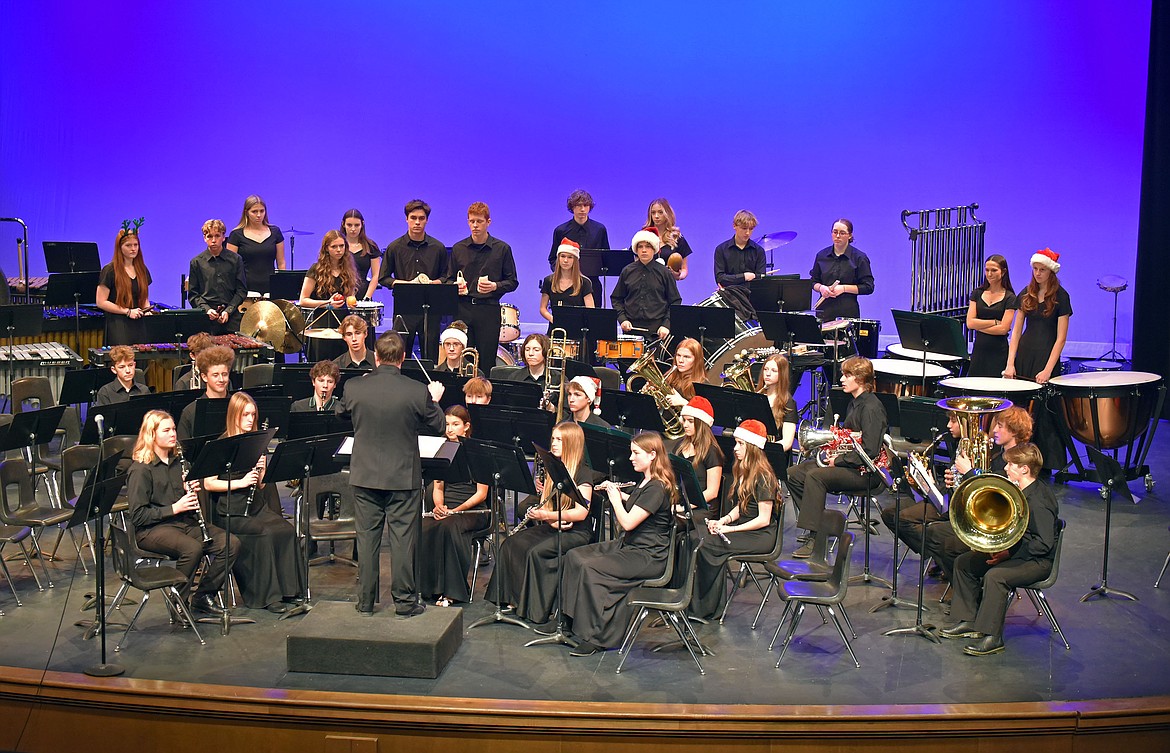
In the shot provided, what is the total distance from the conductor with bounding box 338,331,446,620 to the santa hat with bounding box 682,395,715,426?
5.04 ft

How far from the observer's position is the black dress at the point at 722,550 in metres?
7.14

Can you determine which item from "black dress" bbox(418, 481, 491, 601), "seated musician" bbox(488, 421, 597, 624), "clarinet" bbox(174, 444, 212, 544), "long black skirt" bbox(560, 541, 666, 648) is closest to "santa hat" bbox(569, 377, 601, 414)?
"seated musician" bbox(488, 421, 597, 624)

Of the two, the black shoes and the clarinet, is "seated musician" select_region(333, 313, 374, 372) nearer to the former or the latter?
the clarinet

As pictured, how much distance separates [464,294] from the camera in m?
11.1

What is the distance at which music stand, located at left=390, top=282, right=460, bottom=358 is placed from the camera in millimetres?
10242

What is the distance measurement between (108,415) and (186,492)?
42.0 inches

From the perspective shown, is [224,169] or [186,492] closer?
[186,492]

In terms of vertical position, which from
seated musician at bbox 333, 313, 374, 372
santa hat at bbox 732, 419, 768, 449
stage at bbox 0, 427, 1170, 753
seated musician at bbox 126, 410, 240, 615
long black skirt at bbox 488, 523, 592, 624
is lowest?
stage at bbox 0, 427, 1170, 753

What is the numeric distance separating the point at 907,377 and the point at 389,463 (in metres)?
4.95

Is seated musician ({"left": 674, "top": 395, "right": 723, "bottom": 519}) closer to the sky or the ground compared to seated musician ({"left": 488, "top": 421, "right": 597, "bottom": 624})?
closer to the sky

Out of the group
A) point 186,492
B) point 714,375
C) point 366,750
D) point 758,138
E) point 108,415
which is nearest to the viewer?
point 366,750

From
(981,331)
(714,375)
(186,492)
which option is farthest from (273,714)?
(981,331)

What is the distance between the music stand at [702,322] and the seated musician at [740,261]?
1650 mm

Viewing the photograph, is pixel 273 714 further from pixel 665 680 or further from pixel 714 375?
pixel 714 375
